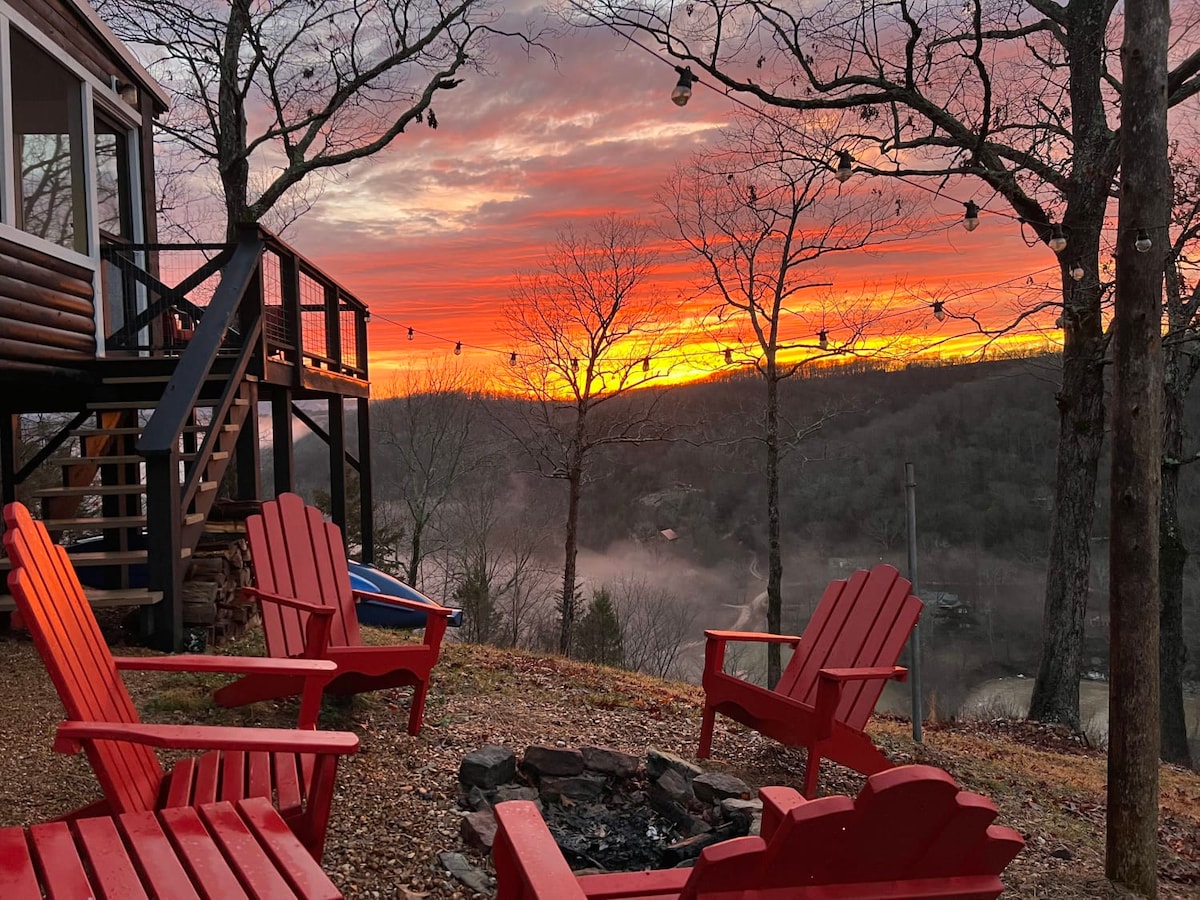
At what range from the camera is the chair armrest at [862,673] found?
11.2 feet

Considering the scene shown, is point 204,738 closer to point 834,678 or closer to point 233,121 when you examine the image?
point 834,678

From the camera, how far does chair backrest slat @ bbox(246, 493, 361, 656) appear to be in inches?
150

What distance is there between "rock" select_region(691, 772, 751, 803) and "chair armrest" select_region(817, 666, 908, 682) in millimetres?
557

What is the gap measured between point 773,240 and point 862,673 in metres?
9.91

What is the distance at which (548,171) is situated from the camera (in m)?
15.1

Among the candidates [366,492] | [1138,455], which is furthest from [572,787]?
[366,492]

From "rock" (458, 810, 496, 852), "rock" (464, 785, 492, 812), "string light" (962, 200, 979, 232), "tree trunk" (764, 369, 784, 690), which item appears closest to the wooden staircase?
"rock" (464, 785, 492, 812)

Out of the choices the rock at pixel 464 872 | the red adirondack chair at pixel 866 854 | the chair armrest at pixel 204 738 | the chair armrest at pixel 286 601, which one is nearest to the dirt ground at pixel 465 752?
the rock at pixel 464 872

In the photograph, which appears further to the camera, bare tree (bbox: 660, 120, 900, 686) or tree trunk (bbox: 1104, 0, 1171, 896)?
bare tree (bbox: 660, 120, 900, 686)

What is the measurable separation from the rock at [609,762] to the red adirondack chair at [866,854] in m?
2.18

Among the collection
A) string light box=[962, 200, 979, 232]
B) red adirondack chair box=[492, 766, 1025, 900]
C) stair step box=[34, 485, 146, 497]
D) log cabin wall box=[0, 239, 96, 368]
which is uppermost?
string light box=[962, 200, 979, 232]

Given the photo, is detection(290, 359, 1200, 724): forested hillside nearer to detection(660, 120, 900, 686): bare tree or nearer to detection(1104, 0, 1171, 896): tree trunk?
detection(660, 120, 900, 686): bare tree

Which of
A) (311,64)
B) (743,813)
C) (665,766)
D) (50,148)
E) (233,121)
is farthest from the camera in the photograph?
(311,64)

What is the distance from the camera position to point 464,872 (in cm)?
271
